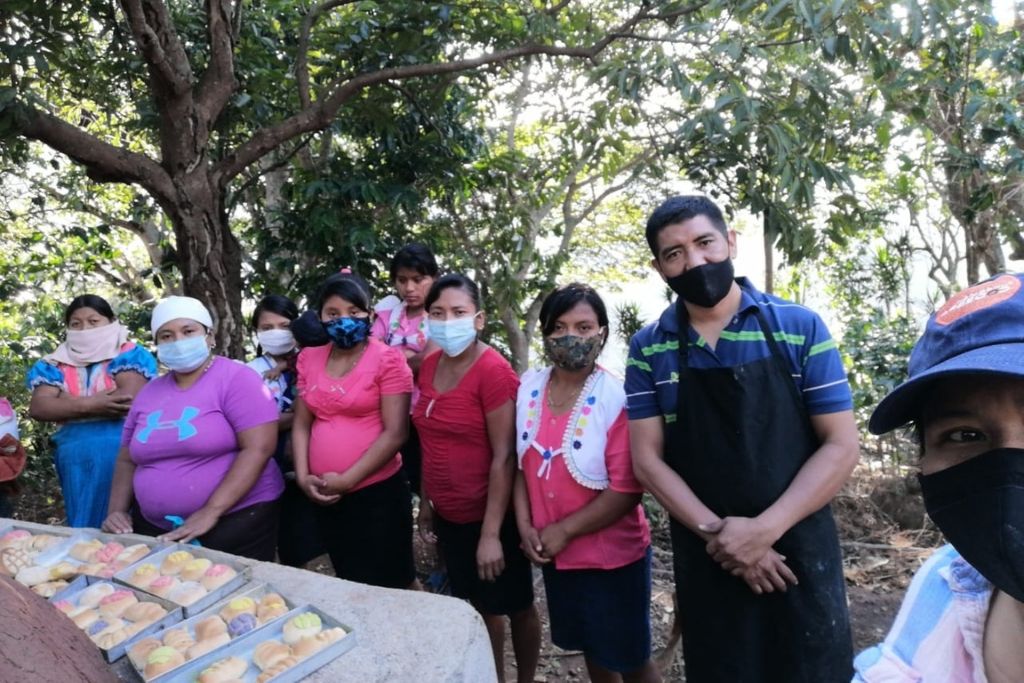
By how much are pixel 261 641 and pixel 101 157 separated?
9.81 ft

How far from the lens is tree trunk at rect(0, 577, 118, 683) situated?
4.50 feet

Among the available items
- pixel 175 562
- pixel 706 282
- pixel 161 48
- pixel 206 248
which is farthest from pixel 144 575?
pixel 161 48

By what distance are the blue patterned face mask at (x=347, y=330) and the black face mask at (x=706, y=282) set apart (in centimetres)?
138

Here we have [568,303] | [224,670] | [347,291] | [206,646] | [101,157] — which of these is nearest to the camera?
[224,670]

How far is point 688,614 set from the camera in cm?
208

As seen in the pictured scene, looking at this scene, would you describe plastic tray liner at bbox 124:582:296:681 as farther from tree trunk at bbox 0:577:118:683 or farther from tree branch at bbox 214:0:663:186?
tree branch at bbox 214:0:663:186

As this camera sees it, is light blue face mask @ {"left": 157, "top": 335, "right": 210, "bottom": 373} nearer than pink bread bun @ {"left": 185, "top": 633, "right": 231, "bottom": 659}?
No

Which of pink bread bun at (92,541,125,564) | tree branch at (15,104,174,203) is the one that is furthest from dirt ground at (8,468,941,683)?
tree branch at (15,104,174,203)

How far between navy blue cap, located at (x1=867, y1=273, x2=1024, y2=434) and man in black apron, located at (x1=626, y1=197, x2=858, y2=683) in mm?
991

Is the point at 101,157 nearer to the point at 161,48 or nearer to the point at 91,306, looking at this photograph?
the point at 161,48

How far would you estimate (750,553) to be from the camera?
186 centimetres

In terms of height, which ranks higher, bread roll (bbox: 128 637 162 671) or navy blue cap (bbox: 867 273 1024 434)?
navy blue cap (bbox: 867 273 1024 434)

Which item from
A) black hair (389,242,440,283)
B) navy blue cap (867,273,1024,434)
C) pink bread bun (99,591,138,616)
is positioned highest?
black hair (389,242,440,283)

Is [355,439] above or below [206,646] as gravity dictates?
above
